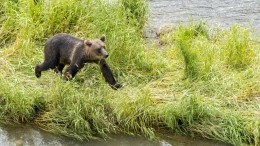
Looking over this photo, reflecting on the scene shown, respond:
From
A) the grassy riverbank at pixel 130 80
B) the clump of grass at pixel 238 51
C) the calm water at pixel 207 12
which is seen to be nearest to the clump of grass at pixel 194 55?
the grassy riverbank at pixel 130 80

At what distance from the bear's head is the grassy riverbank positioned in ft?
1.18

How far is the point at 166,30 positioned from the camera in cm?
791

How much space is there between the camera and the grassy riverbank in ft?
19.1

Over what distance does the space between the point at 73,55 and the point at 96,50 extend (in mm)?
292

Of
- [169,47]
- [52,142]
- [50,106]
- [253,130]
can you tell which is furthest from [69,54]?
[253,130]

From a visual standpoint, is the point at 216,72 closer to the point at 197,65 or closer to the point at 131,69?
the point at 197,65

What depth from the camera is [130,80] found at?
6.59 metres

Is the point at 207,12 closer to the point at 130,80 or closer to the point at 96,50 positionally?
the point at 130,80

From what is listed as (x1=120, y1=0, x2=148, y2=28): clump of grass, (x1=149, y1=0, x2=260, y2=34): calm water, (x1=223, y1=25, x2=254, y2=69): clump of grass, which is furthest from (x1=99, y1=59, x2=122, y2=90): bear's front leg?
(x1=149, y1=0, x2=260, y2=34): calm water

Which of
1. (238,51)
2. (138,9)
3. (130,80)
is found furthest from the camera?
(138,9)

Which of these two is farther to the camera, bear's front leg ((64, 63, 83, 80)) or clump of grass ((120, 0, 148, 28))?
clump of grass ((120, 0, 148, 28))

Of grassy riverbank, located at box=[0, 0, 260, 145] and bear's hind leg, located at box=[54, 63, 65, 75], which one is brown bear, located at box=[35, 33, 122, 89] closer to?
bear's hind leg, located at box=[54, 63, 65, 75]

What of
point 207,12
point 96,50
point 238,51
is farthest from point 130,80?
point 207,12

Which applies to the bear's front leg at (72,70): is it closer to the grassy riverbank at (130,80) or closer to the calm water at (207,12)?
the grassy riverbank at (130,80)
